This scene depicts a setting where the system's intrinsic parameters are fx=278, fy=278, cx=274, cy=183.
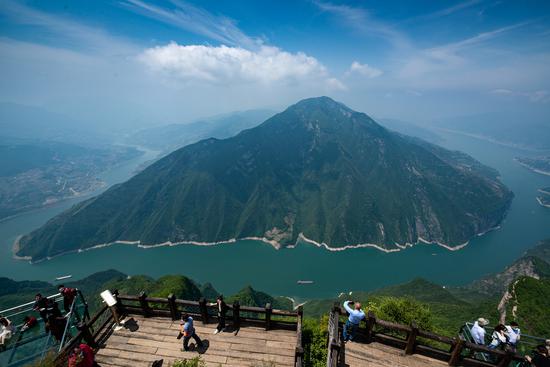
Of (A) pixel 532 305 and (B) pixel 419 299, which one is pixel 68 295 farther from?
(B) pixel 419 299

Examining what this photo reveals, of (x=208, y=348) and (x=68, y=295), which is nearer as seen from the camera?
(x=208, y=348)

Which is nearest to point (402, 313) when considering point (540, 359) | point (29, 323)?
point (540, 359)

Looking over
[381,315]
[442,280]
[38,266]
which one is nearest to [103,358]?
[381,315]

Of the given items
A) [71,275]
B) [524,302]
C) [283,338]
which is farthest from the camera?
[71,275]

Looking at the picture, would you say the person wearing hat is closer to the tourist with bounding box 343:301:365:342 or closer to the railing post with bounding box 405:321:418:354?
the tourist with bounding box 343:301:365:342

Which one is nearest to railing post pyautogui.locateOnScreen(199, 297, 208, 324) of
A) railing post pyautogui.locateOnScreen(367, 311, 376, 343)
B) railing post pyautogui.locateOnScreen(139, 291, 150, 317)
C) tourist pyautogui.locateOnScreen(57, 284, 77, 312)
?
railing post pyautogui.locateOnScreen(139, 291, 150, 317)

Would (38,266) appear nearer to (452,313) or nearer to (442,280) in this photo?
(452,313)

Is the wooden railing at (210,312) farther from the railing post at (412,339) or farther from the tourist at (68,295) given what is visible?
Answer: the railing post at (412,339)
